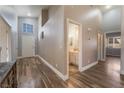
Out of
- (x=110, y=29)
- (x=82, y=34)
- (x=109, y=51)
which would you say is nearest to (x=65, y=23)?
(x=82, y=34)

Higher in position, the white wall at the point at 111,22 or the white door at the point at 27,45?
the white wall at the point at 111,22

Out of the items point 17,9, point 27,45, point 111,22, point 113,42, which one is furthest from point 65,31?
point 113,42

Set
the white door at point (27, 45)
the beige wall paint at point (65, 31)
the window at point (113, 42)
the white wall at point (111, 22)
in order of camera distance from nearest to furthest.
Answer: the beige wall paint at point (65, 31) < the white door at point (27, 45) < the white wall at point (111, 22) < the window at point (113, 42)

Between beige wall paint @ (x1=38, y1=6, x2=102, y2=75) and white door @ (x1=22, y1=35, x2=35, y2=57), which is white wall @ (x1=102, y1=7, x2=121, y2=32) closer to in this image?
beige wall paint @ (x1=38, y1=6, x2=102, y2=75)

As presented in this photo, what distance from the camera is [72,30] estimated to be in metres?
6.15

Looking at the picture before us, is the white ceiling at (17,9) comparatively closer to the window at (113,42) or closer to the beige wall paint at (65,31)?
the beige wall paint at (65,31)

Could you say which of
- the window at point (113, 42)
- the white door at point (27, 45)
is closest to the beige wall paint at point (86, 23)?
the white door at point (27, 45)

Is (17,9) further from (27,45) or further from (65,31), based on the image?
(65,31)

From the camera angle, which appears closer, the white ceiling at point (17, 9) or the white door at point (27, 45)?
the white ceiling at point (17, 9)

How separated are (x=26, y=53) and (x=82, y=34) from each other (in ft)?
6.89
